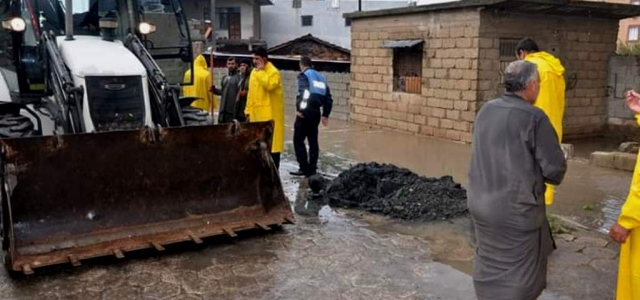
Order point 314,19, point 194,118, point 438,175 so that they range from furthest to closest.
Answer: point 314,19
point 438,175
point 194,118

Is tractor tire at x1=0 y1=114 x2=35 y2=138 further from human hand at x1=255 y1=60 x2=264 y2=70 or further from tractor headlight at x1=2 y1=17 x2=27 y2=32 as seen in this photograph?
human hand at x1=255 y1=60 x2=264 y2=70

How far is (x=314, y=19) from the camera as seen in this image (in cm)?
3681

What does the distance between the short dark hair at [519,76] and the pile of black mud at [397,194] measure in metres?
3.22

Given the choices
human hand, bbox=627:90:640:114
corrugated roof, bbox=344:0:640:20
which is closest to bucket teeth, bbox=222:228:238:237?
human hand, bbox=627:90:640:114

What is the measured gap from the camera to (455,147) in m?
10.8

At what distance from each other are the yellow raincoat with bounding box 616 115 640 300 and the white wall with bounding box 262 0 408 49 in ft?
107

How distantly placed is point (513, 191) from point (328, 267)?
7.20 feet

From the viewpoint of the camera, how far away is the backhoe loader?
4.62 meters

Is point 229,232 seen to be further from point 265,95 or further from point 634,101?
point 634,101

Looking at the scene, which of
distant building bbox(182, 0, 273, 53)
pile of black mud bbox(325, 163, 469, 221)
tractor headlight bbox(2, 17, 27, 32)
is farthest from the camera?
distant building bbox(182, 0, 273, 53)

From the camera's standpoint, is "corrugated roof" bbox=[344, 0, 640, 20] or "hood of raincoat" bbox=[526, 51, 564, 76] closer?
"hood of raincoat" bbox=[526, 51, 564, 76]

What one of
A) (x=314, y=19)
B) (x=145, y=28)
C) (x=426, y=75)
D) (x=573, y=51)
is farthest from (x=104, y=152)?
(x=314, y=19)

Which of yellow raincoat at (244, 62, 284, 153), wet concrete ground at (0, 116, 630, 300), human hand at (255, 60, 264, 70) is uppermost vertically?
human hand at (255, 60, 264, 70)

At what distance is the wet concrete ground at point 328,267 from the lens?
166 inches
